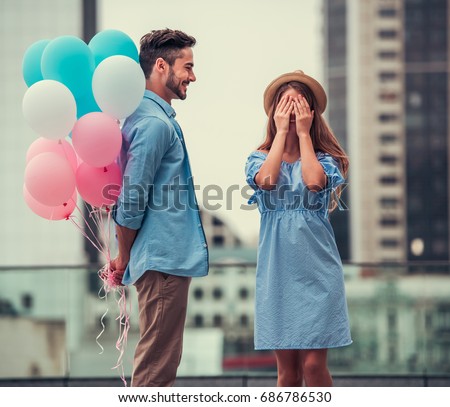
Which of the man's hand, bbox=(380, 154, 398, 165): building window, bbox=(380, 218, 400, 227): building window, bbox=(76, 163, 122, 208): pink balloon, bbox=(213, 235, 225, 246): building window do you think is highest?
bbox=(380, 154, 398, 165): building window

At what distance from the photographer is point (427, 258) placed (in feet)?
231

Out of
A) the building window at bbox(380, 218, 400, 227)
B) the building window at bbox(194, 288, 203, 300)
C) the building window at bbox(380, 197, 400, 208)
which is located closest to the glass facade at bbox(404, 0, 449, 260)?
the building window at bbox(380, 197, 400, 208)

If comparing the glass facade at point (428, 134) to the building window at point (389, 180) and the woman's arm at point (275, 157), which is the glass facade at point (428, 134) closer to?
the building window at point (389, 180)

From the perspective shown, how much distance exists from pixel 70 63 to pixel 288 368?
129cm

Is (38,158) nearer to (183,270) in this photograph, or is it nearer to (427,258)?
(183,270)

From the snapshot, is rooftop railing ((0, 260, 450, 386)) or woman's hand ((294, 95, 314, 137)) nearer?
woman's hand ((294, 95, 314, 137))

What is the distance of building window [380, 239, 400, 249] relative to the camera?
7562cm

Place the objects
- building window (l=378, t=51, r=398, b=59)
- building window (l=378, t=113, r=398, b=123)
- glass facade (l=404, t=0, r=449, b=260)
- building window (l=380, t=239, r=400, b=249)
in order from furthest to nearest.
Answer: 1. building window (l=378, t=51, r=398, b=59)
2. building window (l=378, t=113, r=398, b=123)
3. building window (l=380, t=239, r=400, b=249)
4. glass facade (l=404, t=0, r=449, b=260)

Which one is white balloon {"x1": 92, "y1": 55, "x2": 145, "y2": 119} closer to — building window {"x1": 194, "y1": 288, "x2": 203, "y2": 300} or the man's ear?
the man's ear

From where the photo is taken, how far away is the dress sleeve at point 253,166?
3.57m

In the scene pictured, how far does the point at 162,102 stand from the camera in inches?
144

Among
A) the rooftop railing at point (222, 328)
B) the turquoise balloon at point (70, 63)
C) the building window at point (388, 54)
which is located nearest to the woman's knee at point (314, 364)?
the turquoise balloon at point (70, 63)

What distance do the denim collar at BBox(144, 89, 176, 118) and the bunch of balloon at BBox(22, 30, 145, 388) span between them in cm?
12

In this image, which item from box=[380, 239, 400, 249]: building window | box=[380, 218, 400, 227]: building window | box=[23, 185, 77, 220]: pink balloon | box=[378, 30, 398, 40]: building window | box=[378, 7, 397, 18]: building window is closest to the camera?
box=[23, 185, 77, 220]: pink balloon
